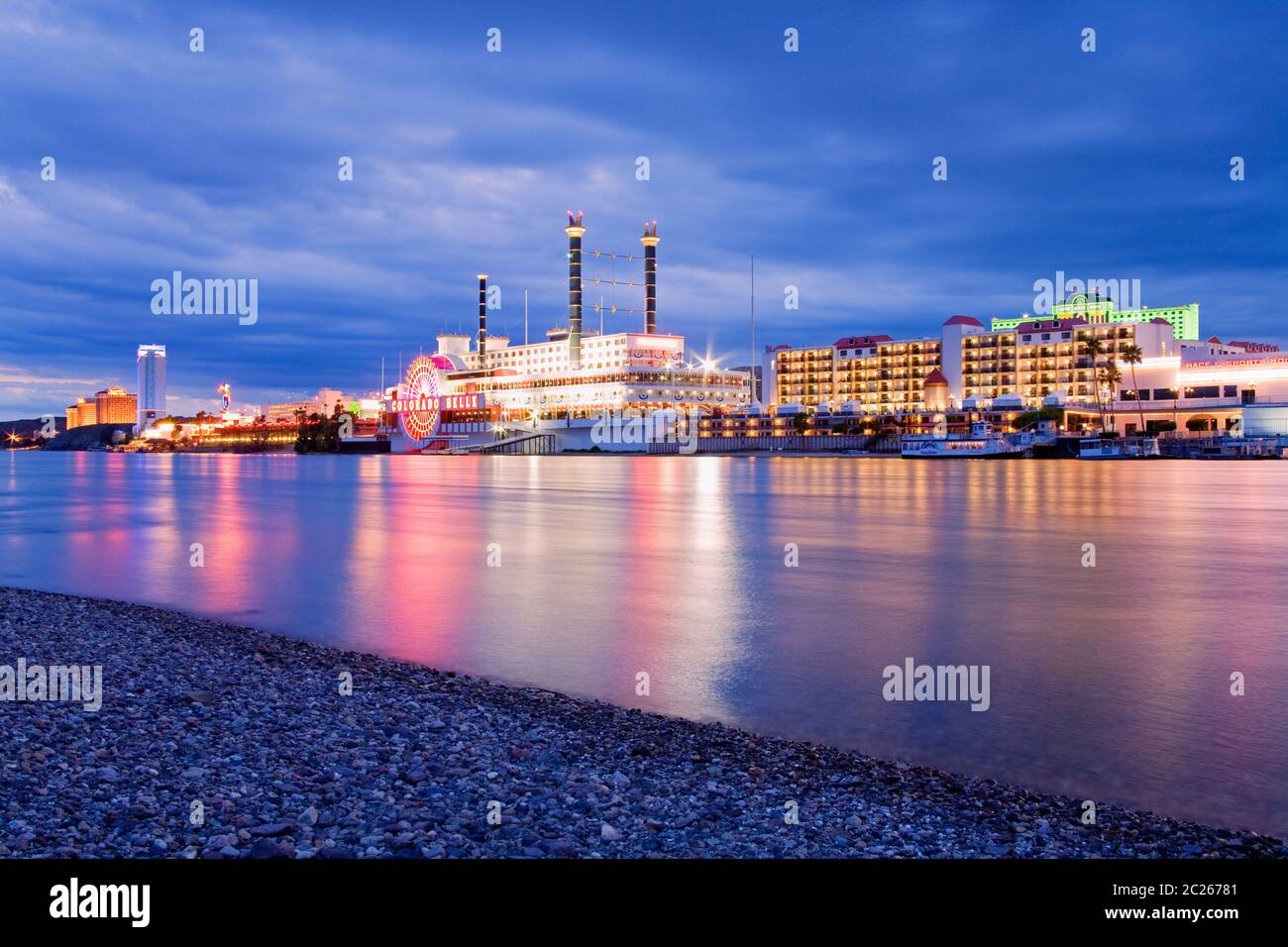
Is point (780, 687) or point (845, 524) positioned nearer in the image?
point (780, 687)

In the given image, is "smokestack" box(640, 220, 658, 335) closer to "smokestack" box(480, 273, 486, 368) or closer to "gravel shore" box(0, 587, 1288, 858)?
"smokestack" box(480, 273, 486, 368)

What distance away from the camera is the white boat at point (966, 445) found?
357 ft

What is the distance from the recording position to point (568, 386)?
154250mm

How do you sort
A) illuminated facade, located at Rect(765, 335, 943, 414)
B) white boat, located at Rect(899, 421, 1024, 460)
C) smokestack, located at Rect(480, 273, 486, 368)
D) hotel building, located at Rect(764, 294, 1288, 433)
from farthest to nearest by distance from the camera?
smokestack, located at Rect(480, 273, 486, 368) → illuminated facade, located at Rect(765, 335, 943, 414) → hotel building, located at Rect(764, 294, 1288, 433) → white boat, located at Rect(899, 421, 1024, 460)

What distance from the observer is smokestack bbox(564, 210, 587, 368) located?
15688 centimetres

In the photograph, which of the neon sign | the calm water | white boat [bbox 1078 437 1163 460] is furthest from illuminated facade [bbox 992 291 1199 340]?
the calm water

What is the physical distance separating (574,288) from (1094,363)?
8179 centimetres

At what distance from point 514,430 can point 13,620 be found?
14640 centimetres

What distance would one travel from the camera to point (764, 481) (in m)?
63.5

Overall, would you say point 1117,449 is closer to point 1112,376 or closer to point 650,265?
point 1112,376

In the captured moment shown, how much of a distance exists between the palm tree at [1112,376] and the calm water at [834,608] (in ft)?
300

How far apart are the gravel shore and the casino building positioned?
137 m
